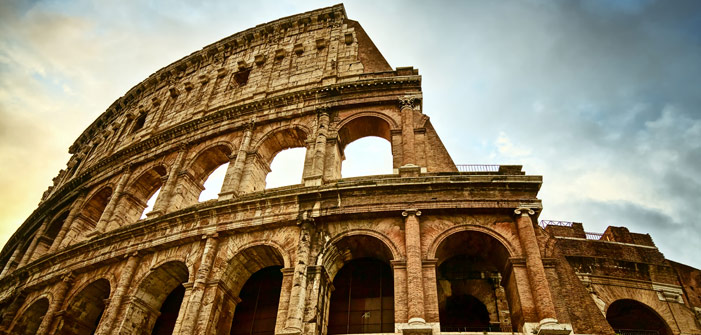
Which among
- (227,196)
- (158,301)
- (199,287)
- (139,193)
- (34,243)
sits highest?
(139,193)

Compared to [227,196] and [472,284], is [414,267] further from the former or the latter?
[227,196]

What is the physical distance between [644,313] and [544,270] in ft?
22.4

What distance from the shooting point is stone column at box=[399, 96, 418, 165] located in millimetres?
11789

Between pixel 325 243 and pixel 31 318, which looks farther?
pixel 31 318

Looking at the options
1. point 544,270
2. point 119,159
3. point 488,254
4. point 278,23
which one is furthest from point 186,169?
point 544,270

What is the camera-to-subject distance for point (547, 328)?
8.00 meters

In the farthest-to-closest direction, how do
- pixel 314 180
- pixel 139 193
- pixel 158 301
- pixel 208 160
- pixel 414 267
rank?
pixel 139 193, pixel 208 160, pixel 158 301, pixel 314 180, pixel 414 267

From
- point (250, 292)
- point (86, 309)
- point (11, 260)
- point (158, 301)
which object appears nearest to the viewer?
point (250, 292)

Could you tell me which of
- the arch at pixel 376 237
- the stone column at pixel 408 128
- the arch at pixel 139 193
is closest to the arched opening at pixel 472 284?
the arch at pixel 376 237

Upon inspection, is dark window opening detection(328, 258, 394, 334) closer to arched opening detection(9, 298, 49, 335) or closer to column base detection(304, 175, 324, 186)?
column base detection(304, 175, 324, 186)

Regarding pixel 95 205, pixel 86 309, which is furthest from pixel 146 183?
pixel 86 309

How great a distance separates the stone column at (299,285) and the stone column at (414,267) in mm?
2256

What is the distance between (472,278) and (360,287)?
282 centimetres

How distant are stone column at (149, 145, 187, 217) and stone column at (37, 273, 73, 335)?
3.13 metres
